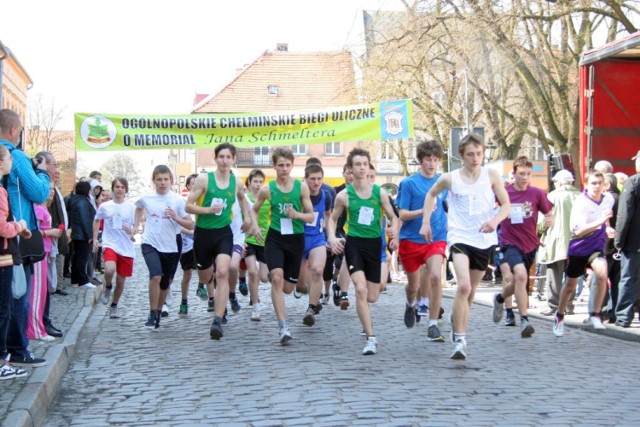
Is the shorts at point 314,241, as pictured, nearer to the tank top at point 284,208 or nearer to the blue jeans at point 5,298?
the tank top at point 284,208

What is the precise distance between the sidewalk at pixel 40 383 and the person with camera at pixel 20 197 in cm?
27

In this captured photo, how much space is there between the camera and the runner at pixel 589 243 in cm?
1087

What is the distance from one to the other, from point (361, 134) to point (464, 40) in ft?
23.7

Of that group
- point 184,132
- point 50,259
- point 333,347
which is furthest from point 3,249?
point 184,132

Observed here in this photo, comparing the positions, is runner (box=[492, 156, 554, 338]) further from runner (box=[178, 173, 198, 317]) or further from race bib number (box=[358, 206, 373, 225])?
runner (box=[178, 173, 198, 317])

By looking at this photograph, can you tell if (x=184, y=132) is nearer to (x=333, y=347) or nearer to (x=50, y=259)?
(x=50, y=259)

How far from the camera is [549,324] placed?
1205cm

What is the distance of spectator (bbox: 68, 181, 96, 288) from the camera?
54.6 feet

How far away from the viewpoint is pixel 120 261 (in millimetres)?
12562

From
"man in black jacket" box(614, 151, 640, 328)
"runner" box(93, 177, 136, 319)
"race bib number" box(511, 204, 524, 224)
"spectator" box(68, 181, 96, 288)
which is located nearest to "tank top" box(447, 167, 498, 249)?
"race bib number" box(511, 204, 524, 224)

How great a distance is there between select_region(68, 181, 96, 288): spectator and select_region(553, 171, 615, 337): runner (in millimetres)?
8588

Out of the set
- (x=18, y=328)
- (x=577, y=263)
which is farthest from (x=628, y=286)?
(x=18, y=328)

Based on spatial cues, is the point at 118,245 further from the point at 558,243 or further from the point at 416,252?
the point at 558,243

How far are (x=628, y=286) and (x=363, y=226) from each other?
360cm
